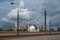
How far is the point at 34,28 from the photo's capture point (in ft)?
477

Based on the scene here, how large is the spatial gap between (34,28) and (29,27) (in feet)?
14.3

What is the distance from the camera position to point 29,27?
146875 millimetres
